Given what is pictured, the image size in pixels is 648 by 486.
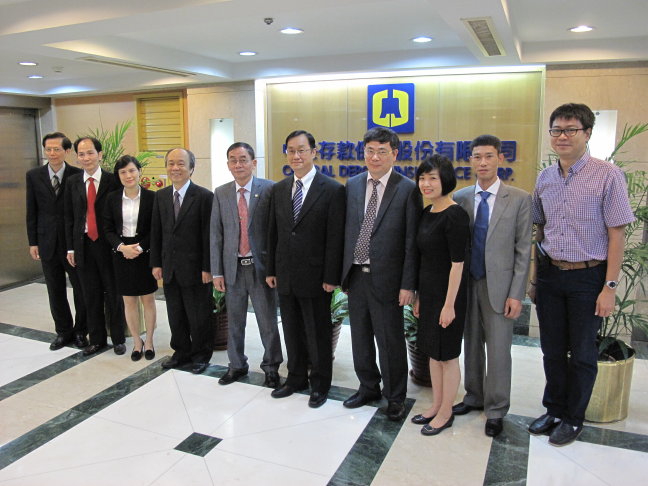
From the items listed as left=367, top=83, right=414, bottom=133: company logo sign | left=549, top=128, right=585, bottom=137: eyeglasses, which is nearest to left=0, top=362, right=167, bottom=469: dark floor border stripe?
left=549, top=128, right=585, bottom=137: eyeglasses

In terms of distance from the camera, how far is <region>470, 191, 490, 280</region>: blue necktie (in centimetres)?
305

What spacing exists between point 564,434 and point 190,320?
259 centimetres

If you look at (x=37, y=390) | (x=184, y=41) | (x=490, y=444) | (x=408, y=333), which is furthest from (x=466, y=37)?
(x=37, y=390)

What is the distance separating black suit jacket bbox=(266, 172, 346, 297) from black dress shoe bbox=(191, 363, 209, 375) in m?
1.16

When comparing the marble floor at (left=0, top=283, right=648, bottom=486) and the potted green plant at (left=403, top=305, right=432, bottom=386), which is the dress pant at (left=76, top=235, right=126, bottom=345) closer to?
the marble floor at (left=0, top=283, right=648, bottom=486)

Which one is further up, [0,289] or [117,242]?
[117,242]

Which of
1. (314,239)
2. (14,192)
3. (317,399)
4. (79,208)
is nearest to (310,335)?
(317,399)

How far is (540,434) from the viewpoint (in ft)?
10.3

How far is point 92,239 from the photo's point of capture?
429 centimetres

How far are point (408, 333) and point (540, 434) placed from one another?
3.62 feet

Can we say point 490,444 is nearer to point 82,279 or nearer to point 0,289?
point 82,279

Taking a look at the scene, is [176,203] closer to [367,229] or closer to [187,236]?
[187,236]

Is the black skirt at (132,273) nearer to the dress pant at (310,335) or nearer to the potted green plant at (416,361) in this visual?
the dress pant at (310,335)

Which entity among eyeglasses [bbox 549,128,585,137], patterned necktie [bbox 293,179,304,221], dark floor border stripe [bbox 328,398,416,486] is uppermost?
eyeglasses [bbox 549,128,585,137]
